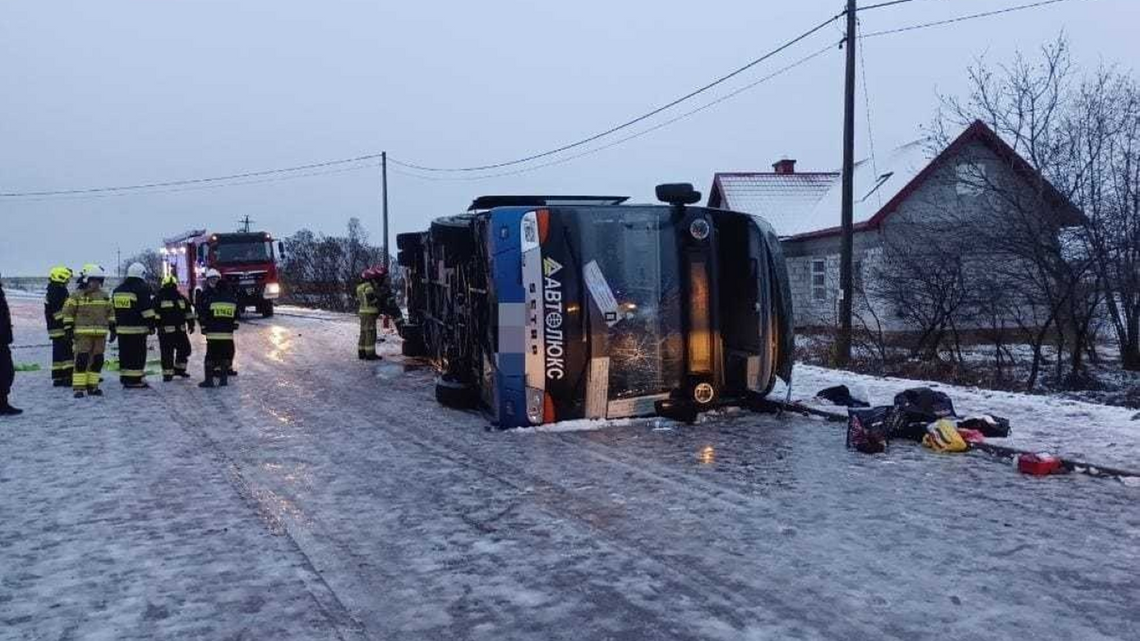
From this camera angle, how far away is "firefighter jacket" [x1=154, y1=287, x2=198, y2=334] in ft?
44.7

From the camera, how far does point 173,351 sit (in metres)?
14.2

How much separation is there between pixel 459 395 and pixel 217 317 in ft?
14.1

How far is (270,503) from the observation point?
6.36 meters

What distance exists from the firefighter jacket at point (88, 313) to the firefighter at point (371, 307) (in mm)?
4864

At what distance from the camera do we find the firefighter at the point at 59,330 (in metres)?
13.2

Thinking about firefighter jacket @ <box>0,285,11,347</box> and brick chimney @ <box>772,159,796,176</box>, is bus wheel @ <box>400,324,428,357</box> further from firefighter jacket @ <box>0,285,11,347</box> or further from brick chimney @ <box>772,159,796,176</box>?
brick chimney @ <box>772,159,796,176</box>

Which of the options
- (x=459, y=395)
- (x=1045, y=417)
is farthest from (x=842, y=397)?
(x=459, y=395)

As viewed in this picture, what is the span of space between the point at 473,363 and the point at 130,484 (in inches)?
169

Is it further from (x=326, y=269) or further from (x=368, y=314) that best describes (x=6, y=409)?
(x=326, y=269)

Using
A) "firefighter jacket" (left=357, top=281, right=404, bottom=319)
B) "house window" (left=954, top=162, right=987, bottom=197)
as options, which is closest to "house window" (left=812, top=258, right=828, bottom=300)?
"house window" (left=954, top=162, right=987, bottom=197)

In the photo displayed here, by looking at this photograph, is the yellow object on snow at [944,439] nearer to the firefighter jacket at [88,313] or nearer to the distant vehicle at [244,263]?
the firefighter jacket at [88,313]

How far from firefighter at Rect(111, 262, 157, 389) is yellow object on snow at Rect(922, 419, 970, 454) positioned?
977cm

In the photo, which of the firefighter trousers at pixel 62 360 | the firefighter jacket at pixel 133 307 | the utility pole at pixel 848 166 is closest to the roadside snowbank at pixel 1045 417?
the utility pole at pixel 848 166

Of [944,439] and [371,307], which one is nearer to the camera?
[944,439]
